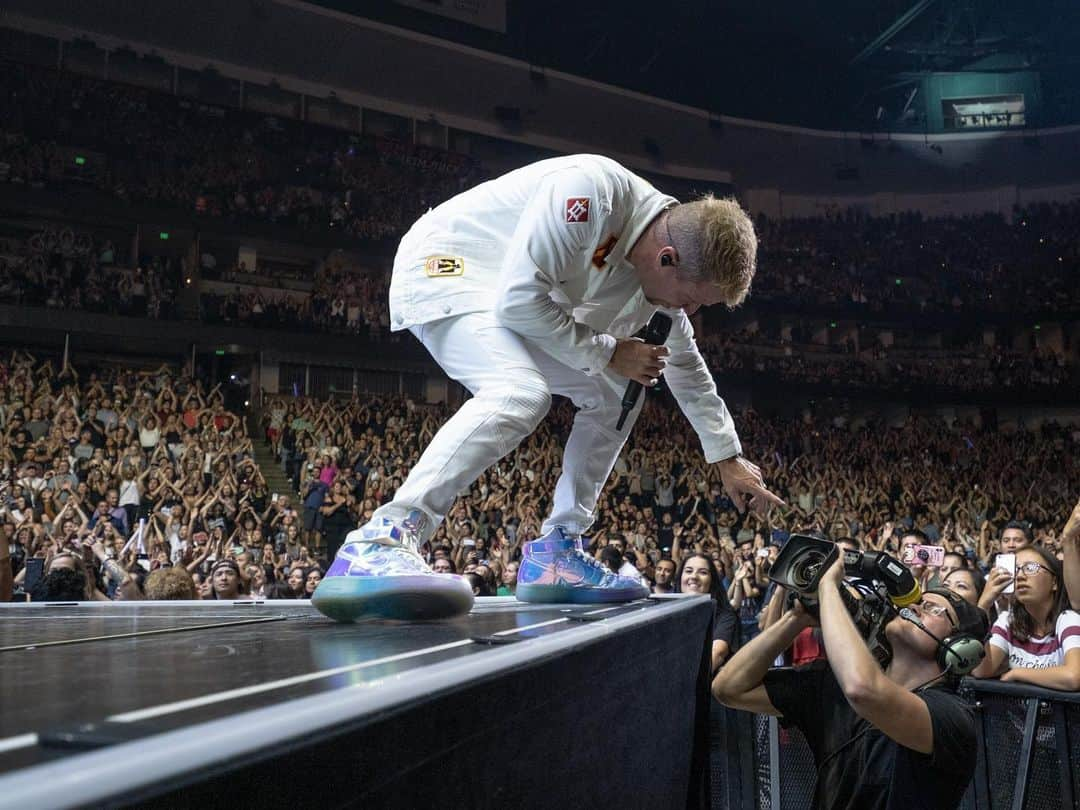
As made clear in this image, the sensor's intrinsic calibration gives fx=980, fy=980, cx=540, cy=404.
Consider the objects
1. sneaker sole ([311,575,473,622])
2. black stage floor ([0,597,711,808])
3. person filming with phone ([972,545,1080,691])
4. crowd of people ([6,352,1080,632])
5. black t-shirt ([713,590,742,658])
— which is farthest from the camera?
crowd of people ([6,352,1080,632])

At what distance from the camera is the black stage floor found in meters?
0.50

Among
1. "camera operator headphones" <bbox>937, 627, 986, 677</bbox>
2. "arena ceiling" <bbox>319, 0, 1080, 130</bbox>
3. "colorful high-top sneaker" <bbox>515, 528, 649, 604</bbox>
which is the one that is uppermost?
"arena ceiling" <bbox>319, 0, 1080, 130</bbox>

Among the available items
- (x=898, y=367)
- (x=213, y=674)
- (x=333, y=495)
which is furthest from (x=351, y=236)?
(x=213, y=674)

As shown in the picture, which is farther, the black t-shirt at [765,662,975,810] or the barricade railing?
the barricade railing

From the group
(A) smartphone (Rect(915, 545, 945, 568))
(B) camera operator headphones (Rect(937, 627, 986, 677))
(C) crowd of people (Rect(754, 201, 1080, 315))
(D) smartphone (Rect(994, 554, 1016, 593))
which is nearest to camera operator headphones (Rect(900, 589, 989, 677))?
(B) camera operator headphones (Rect(937, 627, 986, 677))

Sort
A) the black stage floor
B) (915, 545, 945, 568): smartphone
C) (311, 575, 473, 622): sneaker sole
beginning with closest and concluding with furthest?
1. the black stage floor
2. (311, 575, 473, 622): sneaker sole
3. (915, 545, 945, 568): smartphone

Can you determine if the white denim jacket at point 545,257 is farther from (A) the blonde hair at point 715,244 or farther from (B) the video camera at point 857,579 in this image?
(B) the video camera at point 857,579

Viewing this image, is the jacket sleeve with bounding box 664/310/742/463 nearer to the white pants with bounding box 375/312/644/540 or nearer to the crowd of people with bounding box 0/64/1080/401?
the white pants with bounding box 375/312/644/540

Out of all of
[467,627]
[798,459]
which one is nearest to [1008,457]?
[798,459]

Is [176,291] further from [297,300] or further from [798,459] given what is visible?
[798,459]

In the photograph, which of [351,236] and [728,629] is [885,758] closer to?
[728,629]

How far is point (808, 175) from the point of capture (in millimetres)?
23312

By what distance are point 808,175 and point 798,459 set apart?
11098 mm

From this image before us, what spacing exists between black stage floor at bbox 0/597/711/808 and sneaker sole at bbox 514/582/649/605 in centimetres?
67
